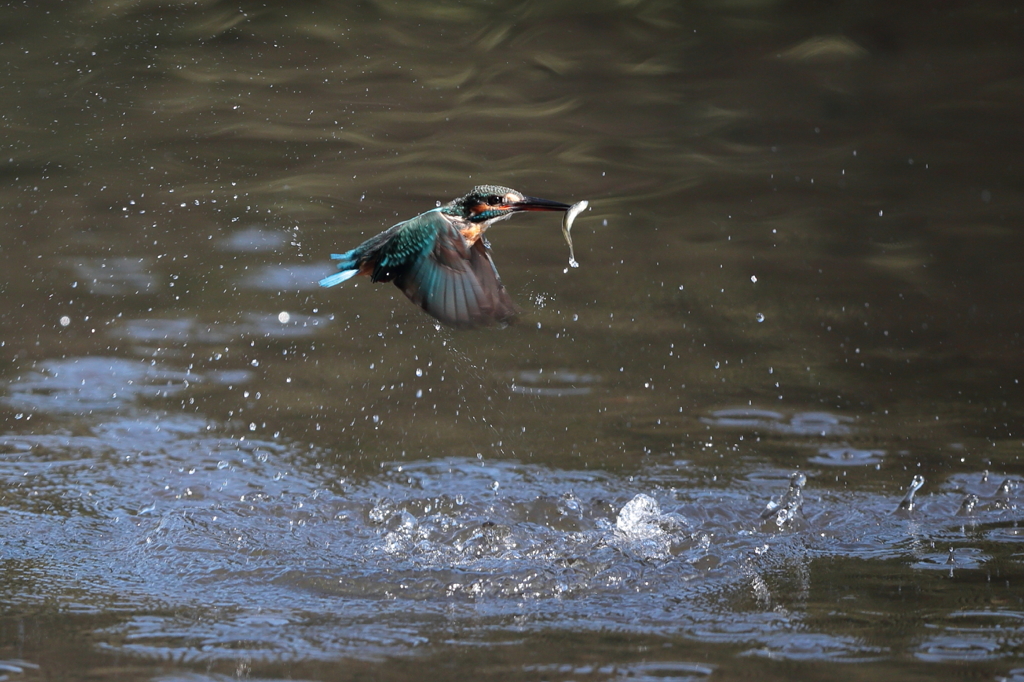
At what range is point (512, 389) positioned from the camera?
3.86m

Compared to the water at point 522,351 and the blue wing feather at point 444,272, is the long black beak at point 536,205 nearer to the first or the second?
the blue wing feather at point 444,272

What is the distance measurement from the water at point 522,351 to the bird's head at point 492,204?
81 centimetres

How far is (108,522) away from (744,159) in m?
3.48

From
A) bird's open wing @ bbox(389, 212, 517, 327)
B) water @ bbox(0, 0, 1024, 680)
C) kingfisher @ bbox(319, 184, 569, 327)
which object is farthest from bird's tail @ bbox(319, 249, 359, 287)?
water @ bbox(0, 0, 1024, 680)

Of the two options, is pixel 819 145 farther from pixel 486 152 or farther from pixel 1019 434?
pixel 1019 434

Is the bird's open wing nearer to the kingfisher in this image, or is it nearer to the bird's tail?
the kingfisher

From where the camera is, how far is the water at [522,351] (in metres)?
2.38

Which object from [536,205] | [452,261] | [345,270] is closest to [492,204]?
[536,205]

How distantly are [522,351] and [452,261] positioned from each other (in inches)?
63.8

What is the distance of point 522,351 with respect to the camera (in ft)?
13.5

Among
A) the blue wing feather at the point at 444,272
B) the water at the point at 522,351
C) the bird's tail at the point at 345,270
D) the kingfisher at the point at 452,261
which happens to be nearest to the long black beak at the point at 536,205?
the kingfisher at the point at 452,261

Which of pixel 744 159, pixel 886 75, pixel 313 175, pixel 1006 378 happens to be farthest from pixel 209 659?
pixel 886 75

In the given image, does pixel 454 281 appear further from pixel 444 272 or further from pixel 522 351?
pixel 522 351

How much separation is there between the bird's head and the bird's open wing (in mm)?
101
